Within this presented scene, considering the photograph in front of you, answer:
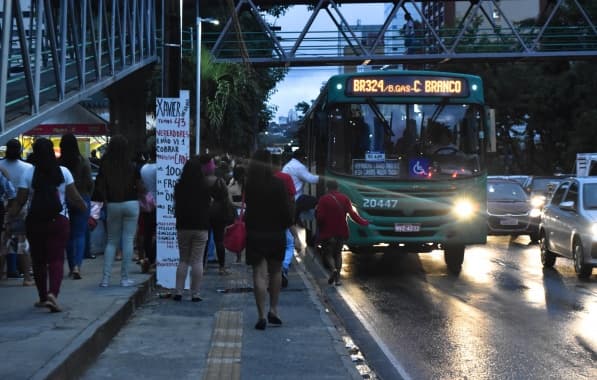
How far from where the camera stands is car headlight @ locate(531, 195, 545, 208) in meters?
23.4

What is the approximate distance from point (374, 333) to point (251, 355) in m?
2.00

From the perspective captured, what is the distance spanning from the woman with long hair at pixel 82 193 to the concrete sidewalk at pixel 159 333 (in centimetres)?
33

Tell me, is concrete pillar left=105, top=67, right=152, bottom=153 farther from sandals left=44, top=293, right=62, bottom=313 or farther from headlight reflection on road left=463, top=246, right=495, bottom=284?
sandals left=44, top=293, right=62, bottom=313

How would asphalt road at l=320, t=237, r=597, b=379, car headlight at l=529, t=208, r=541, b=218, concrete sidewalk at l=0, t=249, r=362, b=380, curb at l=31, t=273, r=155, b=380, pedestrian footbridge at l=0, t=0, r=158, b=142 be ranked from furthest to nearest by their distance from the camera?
1. car headlight at l=529, t=208, r=541, b=218
2. pedestrian footbridge at l=0, t=0, r=158, b=142
3. asphalt road at l=320, t=237, r=597, b=379
4. concrete sidewalk at l=0, t=249, r=362, b=380
5. curb at l=31, t=273, r=155, b=380

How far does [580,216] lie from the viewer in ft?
47.8

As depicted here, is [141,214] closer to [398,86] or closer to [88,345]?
[398,86]

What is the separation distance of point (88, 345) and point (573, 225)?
33.0ft

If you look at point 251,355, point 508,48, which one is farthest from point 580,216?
point 508,48

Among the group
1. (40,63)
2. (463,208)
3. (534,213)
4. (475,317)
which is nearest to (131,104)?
(534,213)

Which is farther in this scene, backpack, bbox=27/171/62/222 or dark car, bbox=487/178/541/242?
dark car, bbox=487/178/541/242

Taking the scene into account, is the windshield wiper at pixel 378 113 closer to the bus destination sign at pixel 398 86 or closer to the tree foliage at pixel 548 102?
the bus destination sign at pixel 398 86

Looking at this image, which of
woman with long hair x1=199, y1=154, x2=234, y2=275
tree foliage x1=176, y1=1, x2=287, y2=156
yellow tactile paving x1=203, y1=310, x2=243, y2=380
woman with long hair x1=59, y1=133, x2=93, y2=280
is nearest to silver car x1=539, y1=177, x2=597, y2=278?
woman with long hair x1=199, y1=154, x2=234, y2=275

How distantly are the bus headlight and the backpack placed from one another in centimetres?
777

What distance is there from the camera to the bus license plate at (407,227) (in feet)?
47.2
